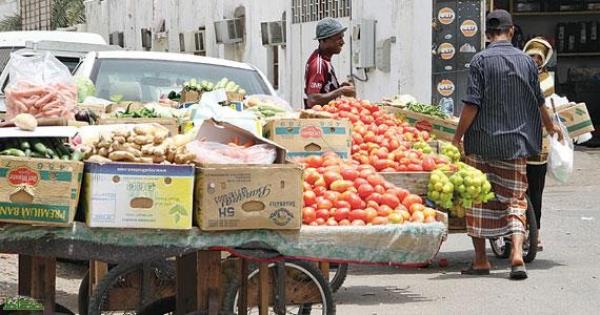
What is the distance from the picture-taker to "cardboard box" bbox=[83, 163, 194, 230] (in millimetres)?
5164

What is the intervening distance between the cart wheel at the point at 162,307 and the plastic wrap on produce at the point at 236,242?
57cm

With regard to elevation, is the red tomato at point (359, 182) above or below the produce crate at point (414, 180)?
above

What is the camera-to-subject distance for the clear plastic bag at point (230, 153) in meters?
5.49

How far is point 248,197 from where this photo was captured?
5.29 m

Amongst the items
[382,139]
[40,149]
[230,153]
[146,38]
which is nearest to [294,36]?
[146,38]

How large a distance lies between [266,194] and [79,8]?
41.7 meters

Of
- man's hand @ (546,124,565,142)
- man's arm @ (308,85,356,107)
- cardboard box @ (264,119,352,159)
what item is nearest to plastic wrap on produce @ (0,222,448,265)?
cardboard box @ (264,119,352,159)

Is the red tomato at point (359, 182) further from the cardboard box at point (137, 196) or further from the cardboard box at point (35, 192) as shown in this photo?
the cardboard box at point (35, 192)

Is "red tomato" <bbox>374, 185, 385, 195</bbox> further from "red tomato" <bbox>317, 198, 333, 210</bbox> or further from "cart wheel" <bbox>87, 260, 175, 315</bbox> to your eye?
"cart wheel" <bbox>87, 260, 175, 315</bbox>

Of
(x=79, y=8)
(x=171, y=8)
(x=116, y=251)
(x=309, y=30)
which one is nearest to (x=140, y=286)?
(x=116, y=251)

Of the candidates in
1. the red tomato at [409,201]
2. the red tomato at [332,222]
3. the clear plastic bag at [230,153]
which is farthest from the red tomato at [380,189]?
the clear plastic bag at [230,153]

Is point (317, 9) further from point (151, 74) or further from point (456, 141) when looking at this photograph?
point (456, 141)

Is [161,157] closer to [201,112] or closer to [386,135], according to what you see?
[201,112]

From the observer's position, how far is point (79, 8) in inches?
1796
